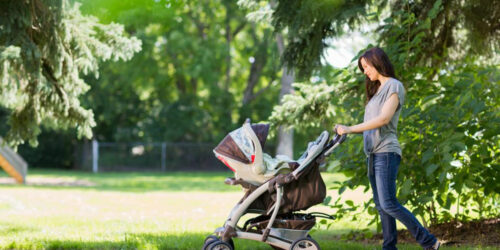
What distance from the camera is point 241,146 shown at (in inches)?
179

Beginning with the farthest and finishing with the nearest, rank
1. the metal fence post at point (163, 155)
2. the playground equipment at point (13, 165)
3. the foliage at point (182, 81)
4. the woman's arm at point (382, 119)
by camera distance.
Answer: the foliage at point (182, 81) < the metal fence post at point (163, 155) < the playground equipment at point (13, 165) < the woman's arm at point (382, 119)

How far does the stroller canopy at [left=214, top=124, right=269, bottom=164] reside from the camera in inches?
178

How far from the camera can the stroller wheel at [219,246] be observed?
458 cm

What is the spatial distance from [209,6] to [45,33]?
871 inches

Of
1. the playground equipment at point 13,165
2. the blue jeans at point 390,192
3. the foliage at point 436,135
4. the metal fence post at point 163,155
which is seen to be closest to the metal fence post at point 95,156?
the metal fence post at point 163,155

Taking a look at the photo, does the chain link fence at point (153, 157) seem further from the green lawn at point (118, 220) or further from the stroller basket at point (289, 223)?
the stroller basket at point (289, 223)

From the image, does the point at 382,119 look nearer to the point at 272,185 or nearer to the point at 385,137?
the point at 385,137

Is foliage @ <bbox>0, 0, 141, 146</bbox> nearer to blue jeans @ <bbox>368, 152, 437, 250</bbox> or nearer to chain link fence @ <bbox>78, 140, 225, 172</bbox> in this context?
blue jeans @ <bbox>368, 152, 437, 250</bbox>

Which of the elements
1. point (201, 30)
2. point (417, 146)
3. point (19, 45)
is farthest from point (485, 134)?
point (201, 30)

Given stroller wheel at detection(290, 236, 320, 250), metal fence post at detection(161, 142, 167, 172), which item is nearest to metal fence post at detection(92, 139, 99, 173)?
metal fence post at detection(161, 142, 167, 172)

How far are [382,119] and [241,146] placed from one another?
3.42ft

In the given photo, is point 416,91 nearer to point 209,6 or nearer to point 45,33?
point 45,33

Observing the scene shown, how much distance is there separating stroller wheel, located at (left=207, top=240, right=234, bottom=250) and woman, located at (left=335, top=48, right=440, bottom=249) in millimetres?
1180

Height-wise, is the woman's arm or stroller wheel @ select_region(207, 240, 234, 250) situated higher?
the woman's arm
